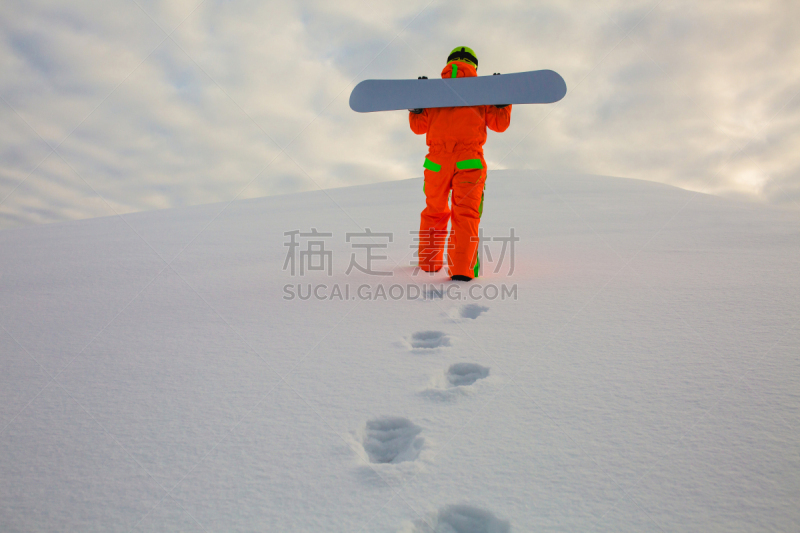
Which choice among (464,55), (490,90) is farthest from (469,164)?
(464,55)

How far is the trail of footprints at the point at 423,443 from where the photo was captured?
0.73 metres

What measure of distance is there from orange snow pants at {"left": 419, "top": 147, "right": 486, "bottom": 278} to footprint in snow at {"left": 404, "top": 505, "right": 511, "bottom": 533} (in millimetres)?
1486

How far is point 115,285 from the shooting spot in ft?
7.18

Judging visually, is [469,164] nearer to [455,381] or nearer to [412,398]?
[455,381]

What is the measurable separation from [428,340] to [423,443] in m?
0.56

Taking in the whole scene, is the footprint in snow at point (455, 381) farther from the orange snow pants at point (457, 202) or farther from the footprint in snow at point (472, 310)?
the orange snow pants at point (457, 202)

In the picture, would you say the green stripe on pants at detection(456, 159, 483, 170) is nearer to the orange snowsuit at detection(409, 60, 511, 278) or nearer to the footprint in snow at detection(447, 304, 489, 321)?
the orange snowsuit at detection(409, 60, 511, 278)

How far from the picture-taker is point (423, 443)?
916mm

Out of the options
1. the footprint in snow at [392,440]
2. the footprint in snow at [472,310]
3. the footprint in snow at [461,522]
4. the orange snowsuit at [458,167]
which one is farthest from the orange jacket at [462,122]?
the footprint in snow at [461,522]

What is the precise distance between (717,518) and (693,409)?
1.03 feet

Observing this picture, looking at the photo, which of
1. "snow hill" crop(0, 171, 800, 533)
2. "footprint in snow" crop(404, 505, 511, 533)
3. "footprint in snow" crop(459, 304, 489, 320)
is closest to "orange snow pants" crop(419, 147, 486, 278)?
"snow hill" crop(0, 171, 800, 533)

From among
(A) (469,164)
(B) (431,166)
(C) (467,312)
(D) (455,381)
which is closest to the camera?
(D) (455,381)

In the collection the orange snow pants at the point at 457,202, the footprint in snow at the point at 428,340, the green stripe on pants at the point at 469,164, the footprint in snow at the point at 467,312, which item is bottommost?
the footprint in snow at the point at 428,340

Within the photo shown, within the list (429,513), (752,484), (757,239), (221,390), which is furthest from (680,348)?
(757,239)
